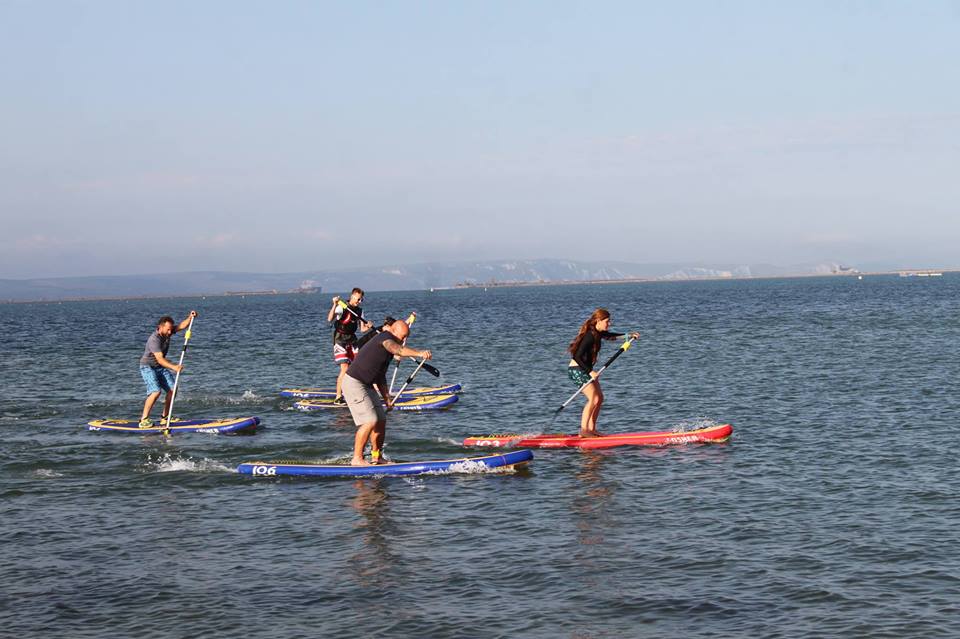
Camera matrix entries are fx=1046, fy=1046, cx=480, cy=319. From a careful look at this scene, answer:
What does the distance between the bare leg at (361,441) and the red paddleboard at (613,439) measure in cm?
307

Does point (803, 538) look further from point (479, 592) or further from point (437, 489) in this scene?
point (437, 489)

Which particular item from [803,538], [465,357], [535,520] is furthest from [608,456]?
[465,357]

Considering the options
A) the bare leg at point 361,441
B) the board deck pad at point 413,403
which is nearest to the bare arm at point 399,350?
the bare leg at point 361,441

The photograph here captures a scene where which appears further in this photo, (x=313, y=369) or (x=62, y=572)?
(x=313, y=369)

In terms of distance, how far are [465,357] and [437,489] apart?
28.0 meters

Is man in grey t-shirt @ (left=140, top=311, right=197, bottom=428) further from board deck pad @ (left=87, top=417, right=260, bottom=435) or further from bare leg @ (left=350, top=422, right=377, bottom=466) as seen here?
bare leg @ (left=350, top=422, right=377, bottom=466)

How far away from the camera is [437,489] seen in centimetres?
1547

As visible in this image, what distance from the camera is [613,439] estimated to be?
61.4 feet

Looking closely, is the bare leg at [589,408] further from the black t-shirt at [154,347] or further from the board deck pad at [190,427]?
the black t-shirt at [154,347]

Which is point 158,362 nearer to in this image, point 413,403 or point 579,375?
point 413,403

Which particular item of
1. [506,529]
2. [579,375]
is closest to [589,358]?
[579,375]

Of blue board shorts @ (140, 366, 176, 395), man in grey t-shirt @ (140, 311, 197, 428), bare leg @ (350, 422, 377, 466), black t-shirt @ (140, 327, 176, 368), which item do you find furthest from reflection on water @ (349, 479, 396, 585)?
blue board shorts @ (140, 366, 176, 395)

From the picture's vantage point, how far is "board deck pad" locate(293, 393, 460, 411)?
25328 mm

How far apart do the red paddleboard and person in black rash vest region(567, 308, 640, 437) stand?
0.96 feet
